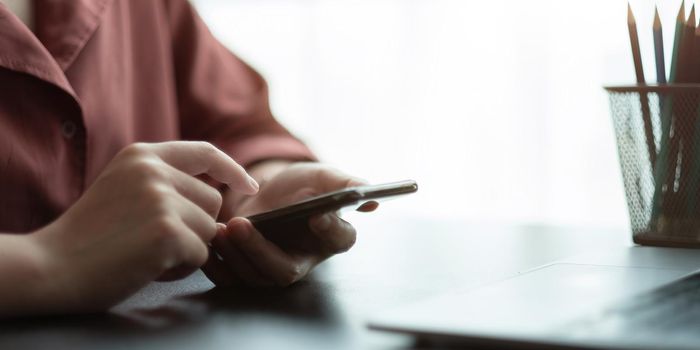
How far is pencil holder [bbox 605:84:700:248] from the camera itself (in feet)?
2.54

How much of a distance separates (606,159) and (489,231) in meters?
1.21

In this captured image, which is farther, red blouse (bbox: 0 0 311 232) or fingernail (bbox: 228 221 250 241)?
red blouse (bbox: 0 0 311 232)

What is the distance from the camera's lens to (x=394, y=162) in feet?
7.61

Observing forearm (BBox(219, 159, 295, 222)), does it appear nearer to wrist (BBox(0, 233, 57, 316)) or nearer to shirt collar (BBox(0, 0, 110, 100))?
shirt collar (BBox(0, 0, 110, 100))

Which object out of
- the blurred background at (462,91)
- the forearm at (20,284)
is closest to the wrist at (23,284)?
the forearm at (20,284)

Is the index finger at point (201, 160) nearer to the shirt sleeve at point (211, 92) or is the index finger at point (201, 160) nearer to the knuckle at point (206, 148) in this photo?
the knuckle at point (206, 148)

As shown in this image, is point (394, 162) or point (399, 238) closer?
point (399, 238)

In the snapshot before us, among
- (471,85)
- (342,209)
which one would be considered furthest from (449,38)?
(342,209)

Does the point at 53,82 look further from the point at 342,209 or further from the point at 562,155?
the point at 562,155

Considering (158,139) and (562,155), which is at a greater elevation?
(158,139)

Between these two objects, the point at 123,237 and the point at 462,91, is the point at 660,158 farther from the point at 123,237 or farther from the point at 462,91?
the point at 462,91

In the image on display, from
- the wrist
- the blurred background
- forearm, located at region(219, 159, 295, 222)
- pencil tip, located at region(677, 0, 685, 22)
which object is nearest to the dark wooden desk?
the wrist

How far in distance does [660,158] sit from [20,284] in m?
0.52

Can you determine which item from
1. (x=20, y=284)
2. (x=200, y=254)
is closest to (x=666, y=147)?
(x=200, y=254)
